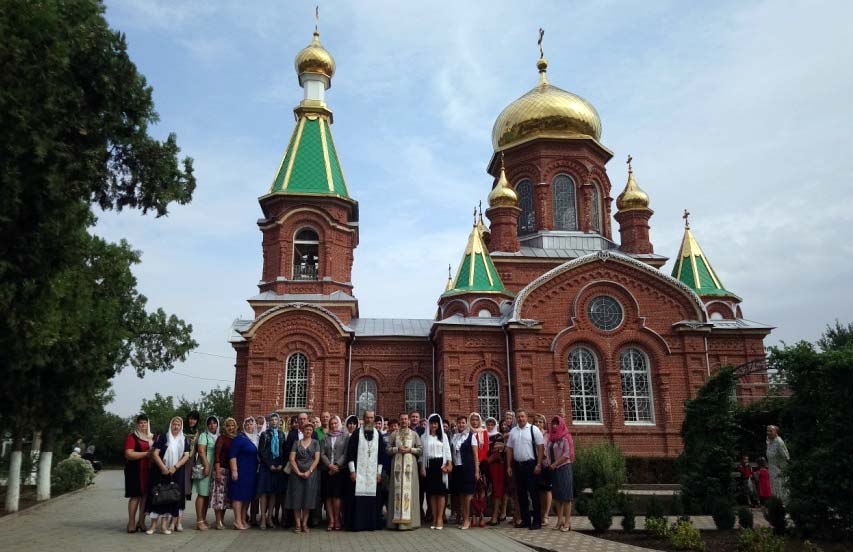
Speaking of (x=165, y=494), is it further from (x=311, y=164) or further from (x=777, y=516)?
(x=311, y=164)

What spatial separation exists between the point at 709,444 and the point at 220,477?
703 centimetres

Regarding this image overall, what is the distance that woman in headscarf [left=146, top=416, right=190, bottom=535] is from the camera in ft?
27.0

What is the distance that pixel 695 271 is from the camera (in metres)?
22.0

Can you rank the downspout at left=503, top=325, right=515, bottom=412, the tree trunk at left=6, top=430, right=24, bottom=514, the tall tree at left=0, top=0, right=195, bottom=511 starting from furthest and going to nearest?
1. the downspout at left=503, top=325, right=515, bottom=412
2. the tree trunk at left=6, top=430, right=24, bottom=514
3. the tall tree at left=0, top=0, right=195, bottom=511

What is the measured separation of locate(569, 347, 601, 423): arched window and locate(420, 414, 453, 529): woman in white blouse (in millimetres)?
10868

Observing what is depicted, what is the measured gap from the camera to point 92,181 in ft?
23.3

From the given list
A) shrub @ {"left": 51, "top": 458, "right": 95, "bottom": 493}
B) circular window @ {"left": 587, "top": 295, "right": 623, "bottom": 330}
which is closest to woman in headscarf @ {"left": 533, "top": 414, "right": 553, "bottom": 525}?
circular window @ {"left": 587, "top": 295, "right": 623, "bottom": 330}

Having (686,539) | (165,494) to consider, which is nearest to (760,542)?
(686,539)

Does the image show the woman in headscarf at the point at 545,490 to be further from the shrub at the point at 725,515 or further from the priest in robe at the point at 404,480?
the shrub at the point at 725,515

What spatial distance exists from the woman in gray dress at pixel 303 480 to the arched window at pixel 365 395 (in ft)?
38.5

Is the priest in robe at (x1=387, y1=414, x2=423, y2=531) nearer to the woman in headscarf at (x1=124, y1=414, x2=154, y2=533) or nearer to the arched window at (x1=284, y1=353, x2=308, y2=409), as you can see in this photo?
the woman in headscarf at (x1=124, y1=414, x2=154, y2=533)

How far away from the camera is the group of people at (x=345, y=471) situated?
8516mm

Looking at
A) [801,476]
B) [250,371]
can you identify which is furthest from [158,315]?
[801,476]

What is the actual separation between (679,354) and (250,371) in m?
12.7
